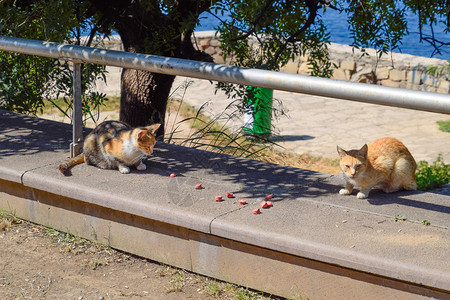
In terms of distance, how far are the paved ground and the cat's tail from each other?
4047 millimetres

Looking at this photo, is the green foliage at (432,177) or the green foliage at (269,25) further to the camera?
the green foliage at (432,177)

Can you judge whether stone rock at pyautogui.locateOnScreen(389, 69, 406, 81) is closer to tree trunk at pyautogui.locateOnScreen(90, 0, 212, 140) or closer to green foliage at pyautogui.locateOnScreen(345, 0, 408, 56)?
green foliage at pyautogui.locateOnScreen(345, 0, 408, 56)

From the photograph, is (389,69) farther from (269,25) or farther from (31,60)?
(31,60)

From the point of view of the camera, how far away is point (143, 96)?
722 centimetres

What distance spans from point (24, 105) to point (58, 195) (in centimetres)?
277

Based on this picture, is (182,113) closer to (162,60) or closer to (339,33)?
(162,60)

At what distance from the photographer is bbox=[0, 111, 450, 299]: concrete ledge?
3275 mm

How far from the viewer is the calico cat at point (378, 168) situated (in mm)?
4074

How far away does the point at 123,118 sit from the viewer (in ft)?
24.2

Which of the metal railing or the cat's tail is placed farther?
the cat's tail

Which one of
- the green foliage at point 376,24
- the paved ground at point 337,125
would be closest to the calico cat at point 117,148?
the green foliage at point 376,24

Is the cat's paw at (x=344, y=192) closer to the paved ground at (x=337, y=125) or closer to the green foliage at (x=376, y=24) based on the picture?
the green foliage at (x=376, y=24)

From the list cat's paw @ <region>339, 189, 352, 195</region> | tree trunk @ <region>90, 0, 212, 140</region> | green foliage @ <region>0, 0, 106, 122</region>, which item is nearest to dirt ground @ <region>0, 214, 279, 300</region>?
cat's paw @ <region>339, 189, 352, 195</region>

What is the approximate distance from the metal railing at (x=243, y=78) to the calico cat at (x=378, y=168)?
718mm
